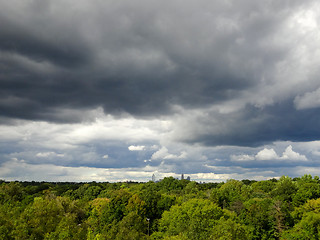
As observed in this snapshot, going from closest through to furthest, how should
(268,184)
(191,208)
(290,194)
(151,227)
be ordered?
(191,208)
(151,227)
(290,194)
(268,184)

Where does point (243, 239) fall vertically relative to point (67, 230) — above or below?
below

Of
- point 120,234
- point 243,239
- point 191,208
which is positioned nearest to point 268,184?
point 191,208

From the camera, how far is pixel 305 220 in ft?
263

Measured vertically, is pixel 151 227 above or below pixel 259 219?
below

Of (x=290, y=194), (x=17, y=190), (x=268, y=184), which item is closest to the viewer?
(x=290, y=194)

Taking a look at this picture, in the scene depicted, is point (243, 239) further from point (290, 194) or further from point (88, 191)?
point (88, 191)

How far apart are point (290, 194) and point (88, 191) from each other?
145m

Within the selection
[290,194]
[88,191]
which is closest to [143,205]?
[290,194]

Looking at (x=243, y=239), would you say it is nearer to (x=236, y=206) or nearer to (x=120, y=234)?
(x=120, y=234)

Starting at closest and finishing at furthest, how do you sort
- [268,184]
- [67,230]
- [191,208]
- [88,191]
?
[67,230], [191,208], [268,184], [88,191]

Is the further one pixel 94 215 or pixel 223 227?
pixel 94 215

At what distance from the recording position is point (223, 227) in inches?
2322

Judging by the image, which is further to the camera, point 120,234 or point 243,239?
point 243,239

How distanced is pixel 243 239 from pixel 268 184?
138 meters
